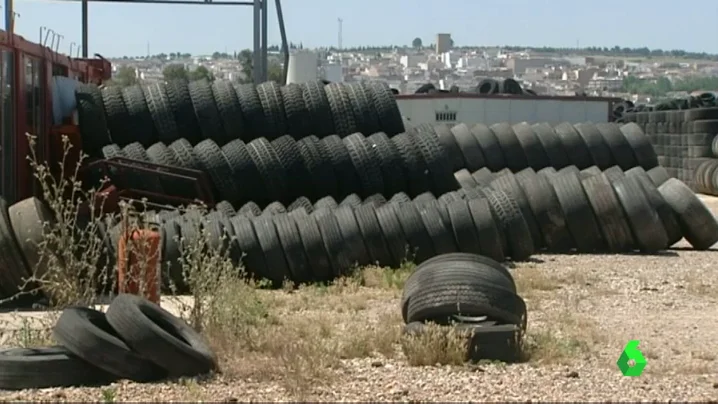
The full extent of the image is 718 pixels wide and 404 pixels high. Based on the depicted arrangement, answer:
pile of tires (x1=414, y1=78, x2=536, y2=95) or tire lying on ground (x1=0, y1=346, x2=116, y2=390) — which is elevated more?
tire lying on ground (x1=0, y1=346, x2=116, y2=390)

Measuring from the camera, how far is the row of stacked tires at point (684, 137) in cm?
3120

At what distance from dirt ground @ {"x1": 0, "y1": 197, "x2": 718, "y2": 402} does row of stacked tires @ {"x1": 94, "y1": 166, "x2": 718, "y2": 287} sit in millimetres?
565

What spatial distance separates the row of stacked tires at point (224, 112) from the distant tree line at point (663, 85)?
140 metres

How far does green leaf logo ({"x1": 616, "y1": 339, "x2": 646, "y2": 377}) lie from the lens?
9109 millimetres

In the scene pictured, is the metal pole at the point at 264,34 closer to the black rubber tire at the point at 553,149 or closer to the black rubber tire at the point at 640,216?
the black rubber tire at the point at 553,149

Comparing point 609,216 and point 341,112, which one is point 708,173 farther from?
point 341,112

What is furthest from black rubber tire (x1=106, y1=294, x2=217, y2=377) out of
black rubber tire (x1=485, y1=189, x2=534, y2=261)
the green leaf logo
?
black rubber tire (x1=485, y1=189, x2=534, y2=261)

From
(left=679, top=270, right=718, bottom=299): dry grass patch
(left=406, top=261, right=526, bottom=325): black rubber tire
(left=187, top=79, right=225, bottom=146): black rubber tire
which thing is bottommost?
(left=679, top=270, right=718, bottom=299): dry grass patch

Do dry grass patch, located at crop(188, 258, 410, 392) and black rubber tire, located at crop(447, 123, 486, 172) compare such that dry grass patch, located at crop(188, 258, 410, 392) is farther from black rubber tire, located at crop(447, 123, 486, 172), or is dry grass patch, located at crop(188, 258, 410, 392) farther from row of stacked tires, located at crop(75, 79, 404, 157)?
black rubber tire, located at crop(447, 123, 486, 172)

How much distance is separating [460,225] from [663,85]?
6304 inches

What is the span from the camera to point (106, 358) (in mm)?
8453

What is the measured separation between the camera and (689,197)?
17.9 metres

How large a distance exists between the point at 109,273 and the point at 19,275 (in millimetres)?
971

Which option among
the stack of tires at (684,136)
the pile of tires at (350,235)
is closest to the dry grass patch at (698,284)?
the pile of tires at (350,235)
